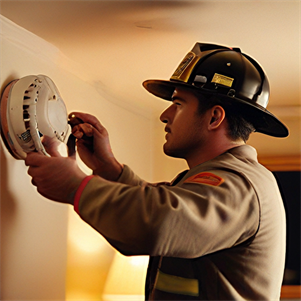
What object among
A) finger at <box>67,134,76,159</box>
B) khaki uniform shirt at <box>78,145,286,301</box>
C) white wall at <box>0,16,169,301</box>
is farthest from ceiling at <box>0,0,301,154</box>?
khaki uniform shirt at <box>78,145,286,301</box>

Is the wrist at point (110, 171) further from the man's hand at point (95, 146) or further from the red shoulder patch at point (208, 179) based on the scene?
the red shoulder patch at point (208, 179)

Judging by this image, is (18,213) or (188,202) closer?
(188,202)

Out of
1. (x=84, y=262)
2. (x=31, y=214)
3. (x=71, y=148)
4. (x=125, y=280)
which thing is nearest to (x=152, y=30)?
(x=71, y=148)

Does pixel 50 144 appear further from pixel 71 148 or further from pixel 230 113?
pixel 230 113

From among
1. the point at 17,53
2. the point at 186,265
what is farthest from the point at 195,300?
the point at 17,53

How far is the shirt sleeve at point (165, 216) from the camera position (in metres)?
0.87

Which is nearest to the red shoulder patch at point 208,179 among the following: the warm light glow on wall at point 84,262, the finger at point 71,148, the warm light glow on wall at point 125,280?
the finger at point 71,148

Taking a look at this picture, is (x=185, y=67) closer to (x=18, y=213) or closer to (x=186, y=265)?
(x=186, y=265)

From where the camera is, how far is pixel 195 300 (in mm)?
1110

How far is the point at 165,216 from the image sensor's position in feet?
2.83

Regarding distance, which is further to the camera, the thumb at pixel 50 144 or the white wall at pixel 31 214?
the white wall at pixel 31 214

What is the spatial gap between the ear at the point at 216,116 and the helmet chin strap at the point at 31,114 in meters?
0.53

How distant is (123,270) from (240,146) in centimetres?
165

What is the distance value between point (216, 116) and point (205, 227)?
0.45 metres
